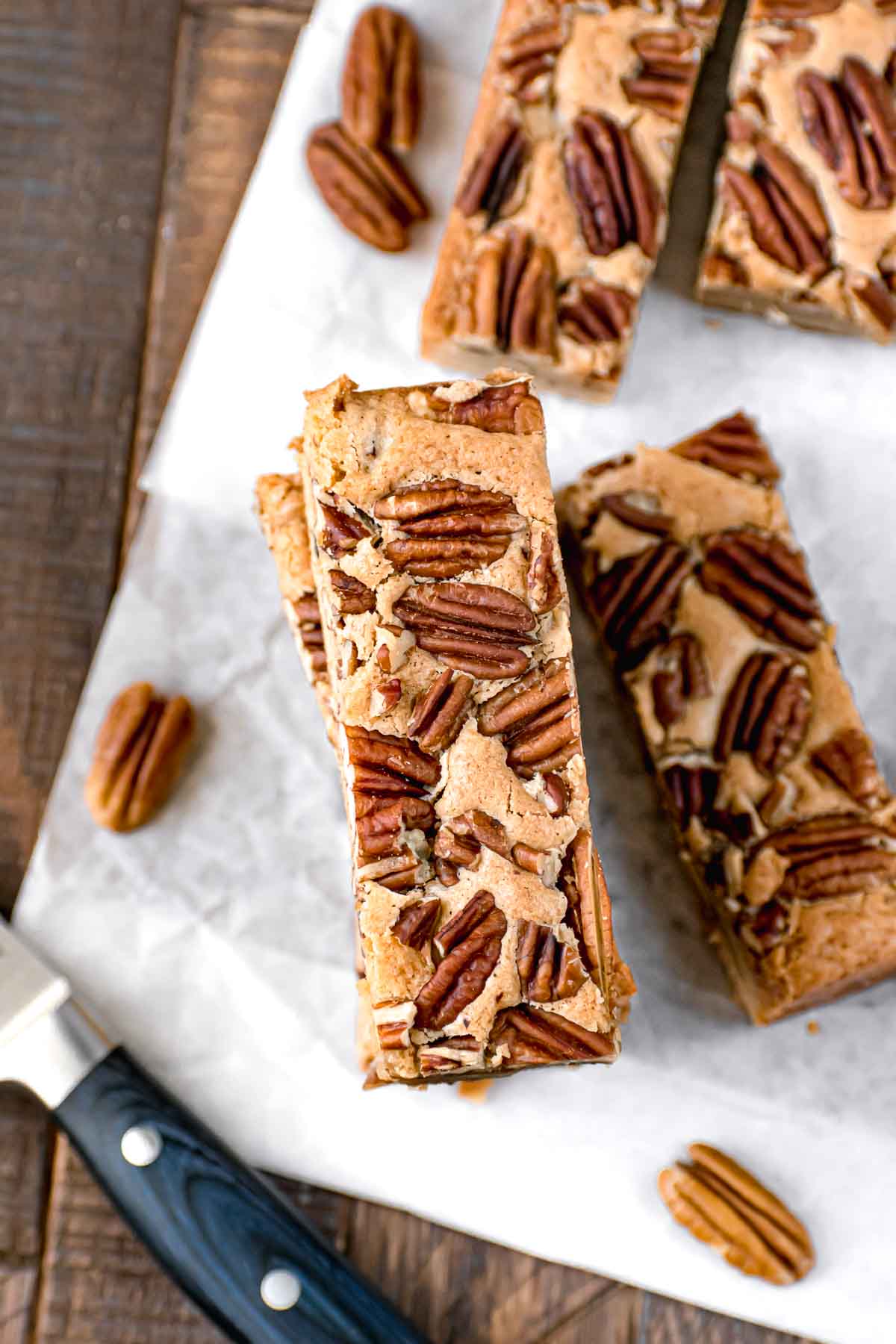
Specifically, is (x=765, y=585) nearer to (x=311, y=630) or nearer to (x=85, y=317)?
(x=311, y=630)

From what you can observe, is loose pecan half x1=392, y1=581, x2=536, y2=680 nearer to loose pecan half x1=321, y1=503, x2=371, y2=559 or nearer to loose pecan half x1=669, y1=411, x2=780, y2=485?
loose pecan half x1=321, y1=503, x2=371, y2=559

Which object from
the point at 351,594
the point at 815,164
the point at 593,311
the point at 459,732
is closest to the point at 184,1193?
the point at 459,732

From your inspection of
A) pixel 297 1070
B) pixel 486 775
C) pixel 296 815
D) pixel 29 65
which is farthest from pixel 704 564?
pixel 29 65

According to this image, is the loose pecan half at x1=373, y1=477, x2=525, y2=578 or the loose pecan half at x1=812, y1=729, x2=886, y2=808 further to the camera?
the loose pecan half at x1=812, y1=729, x2=886, y2=808

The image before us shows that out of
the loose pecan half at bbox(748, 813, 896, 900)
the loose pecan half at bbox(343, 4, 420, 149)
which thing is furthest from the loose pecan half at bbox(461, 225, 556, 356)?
the loose pecan half at bbox(748, 813, 896, 900)

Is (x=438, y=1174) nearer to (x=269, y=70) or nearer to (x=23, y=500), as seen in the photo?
(x=23, y=500)

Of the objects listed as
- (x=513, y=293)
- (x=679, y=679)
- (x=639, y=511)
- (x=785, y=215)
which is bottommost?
(x=679, y=679)

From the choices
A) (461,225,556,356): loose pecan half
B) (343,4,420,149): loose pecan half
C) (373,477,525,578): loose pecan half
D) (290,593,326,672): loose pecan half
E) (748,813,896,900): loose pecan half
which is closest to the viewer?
(373,477,525,578): loose pecan half
